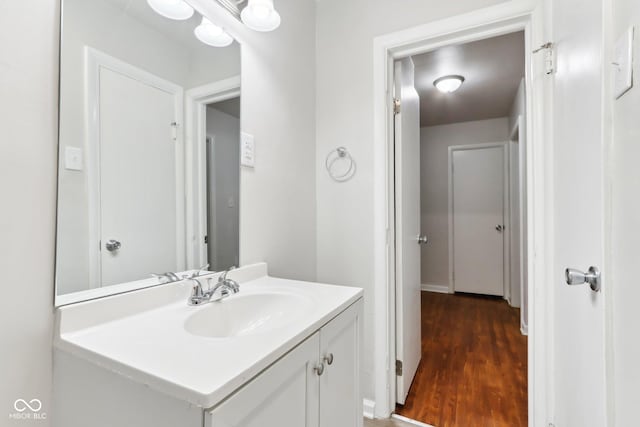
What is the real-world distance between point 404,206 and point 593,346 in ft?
3.42

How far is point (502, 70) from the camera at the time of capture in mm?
2633

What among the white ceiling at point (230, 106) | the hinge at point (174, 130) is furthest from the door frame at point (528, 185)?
the hinge at point (174, 130)

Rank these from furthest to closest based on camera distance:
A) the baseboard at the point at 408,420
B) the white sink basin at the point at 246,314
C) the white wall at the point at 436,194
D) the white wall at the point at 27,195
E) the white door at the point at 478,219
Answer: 1. the white wall at the point at 436,194
2. the white door at the point at 478,219
3. the baseboard at the point at 408,420
4. the white sink basin at the point at 246,314
5. the white wall at the point at 27,195

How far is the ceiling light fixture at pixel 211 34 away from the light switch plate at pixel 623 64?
126 cm

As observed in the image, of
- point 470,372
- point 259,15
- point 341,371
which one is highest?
point 259,15

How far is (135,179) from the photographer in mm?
938

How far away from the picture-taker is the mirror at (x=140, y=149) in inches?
31.5

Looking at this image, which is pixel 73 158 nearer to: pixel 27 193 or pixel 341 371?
pixel 27 193

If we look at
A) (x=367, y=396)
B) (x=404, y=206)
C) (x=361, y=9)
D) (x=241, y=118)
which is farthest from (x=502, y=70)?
(x=367, y=396)

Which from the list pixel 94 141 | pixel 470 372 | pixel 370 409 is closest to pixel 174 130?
pixel 94 141

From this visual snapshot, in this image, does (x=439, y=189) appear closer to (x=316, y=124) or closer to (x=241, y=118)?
(x=316, y=124)

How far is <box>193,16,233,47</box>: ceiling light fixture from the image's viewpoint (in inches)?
45.1

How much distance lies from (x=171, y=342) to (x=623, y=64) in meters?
1.19

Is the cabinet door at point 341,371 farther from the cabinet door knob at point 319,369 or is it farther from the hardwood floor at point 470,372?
the hardwood floor at point 470,372
